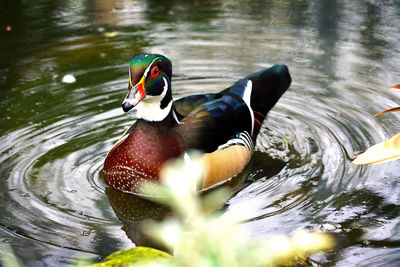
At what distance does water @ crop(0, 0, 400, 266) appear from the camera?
3.60 m

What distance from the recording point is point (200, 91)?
573 cm

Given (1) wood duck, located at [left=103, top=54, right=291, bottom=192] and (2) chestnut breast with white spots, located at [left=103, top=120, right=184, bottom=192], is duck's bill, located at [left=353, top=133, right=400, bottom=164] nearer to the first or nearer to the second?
(1) wood duck, located at [left=103, top=54, right=291, bottom=192]

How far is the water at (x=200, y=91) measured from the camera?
142 inches

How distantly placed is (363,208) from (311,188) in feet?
1.37

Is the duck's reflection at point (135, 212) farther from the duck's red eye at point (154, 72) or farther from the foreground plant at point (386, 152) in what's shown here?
the foreground plant at point (386, 152)

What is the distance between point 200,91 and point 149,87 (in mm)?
1817

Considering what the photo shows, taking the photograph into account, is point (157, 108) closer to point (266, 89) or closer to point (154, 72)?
point (154, 72)

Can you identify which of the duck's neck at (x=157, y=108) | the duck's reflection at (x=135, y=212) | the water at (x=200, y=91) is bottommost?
the duck's reflection at (x=135, y=212)

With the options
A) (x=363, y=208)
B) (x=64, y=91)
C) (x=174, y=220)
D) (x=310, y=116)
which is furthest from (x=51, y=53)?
(x=363, y=208)

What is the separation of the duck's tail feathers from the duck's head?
0.95 m

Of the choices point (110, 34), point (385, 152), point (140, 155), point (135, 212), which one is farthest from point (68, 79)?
point (385, 152)

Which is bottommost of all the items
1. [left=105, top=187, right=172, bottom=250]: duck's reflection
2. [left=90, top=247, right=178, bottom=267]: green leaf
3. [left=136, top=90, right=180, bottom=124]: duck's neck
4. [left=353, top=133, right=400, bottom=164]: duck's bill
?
[left=105, top=187, right=172, bottom=250]: duck's reflection

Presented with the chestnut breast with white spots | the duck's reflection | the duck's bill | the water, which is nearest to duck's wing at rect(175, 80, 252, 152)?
the chestnut breast with white spots

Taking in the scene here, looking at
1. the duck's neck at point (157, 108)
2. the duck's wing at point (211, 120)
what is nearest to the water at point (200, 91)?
the duck's wing at point (211, 120)
